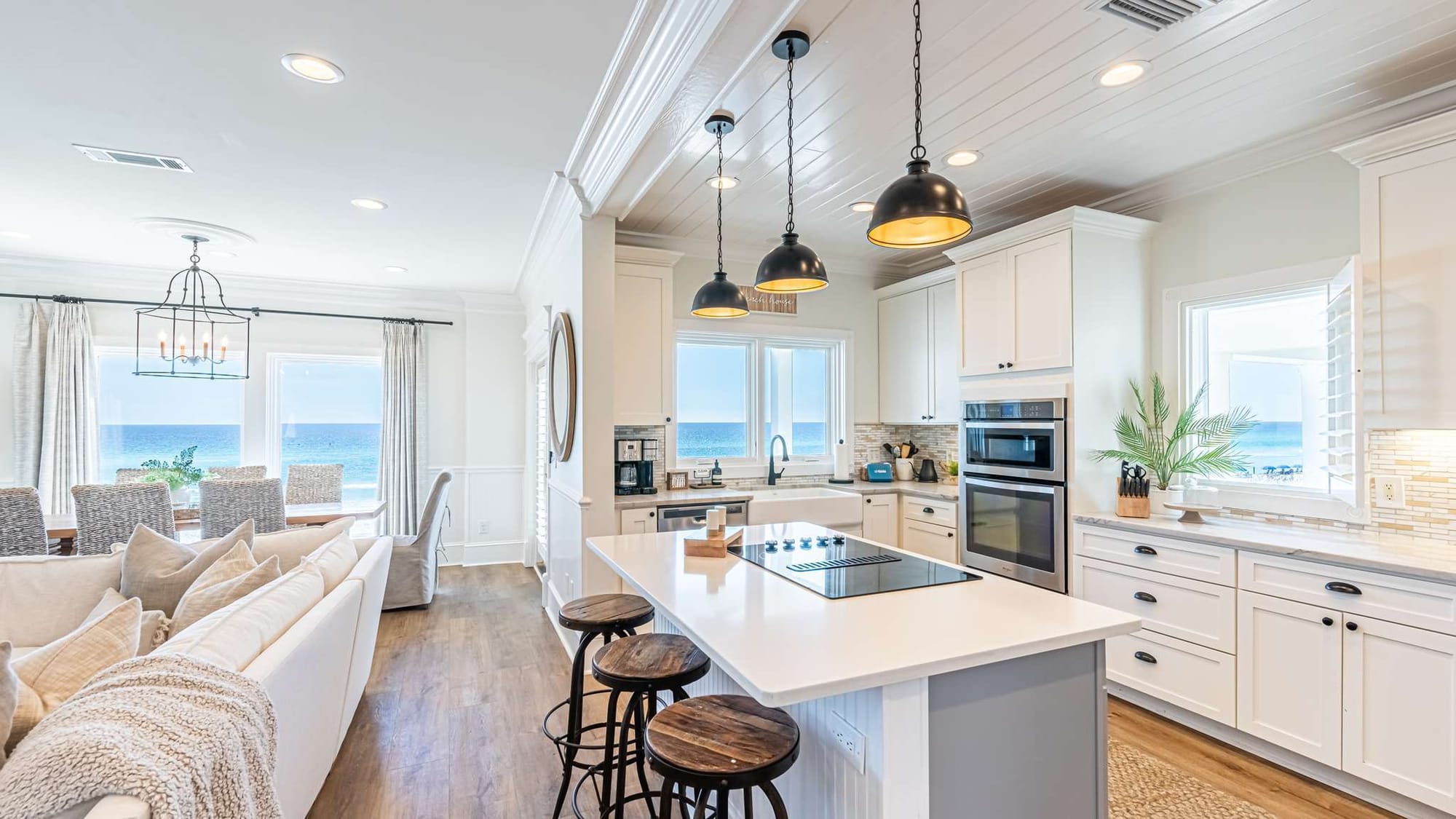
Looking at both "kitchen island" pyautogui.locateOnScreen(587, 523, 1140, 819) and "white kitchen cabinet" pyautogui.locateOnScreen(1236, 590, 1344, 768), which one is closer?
"kitchen island" pyautogui.locateOnScreen(587, 523, 1140, 819)

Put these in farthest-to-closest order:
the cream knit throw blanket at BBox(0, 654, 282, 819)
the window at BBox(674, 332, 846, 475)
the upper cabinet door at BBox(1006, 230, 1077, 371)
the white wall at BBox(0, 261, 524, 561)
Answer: the white wall at BBox(0, 261, 524, 561) → the window at BBox(674, 332, 846, 475) → the upper cabinet door at BBox(1006, 230, 1077, 371) → the cream knit throw blanket at BBox(0, 654, 282, 819)

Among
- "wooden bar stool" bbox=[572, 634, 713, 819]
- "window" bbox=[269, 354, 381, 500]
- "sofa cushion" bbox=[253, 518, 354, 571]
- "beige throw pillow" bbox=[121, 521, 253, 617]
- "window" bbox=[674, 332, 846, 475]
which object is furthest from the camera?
"window" bbox=[269, 354, 381, 500]

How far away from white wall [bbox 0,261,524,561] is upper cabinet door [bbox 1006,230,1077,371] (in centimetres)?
473

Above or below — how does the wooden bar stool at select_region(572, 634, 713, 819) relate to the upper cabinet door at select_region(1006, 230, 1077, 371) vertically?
below

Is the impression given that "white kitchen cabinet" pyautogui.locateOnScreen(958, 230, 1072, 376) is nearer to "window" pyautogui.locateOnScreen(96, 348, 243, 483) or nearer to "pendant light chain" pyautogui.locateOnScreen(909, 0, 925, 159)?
"pendant light chain" pyautogui.locateOnScreen(909, 0, 925, 159)

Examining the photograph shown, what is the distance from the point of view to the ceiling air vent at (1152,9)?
6.22 ft

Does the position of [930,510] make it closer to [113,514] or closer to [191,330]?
[113,514]

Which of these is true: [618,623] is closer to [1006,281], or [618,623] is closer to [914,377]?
[1006,281]

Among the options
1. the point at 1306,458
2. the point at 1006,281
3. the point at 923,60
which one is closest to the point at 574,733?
the point at 923,60

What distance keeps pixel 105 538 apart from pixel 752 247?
4247 millimetres

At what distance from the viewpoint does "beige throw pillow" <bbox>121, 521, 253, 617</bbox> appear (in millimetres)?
2574

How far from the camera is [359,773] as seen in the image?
2.55 m

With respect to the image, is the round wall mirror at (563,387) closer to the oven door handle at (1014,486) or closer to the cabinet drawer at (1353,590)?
the oven door handle at (1014,486)

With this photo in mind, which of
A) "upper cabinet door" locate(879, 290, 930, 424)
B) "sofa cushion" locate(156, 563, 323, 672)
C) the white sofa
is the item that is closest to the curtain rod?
the white sofa
